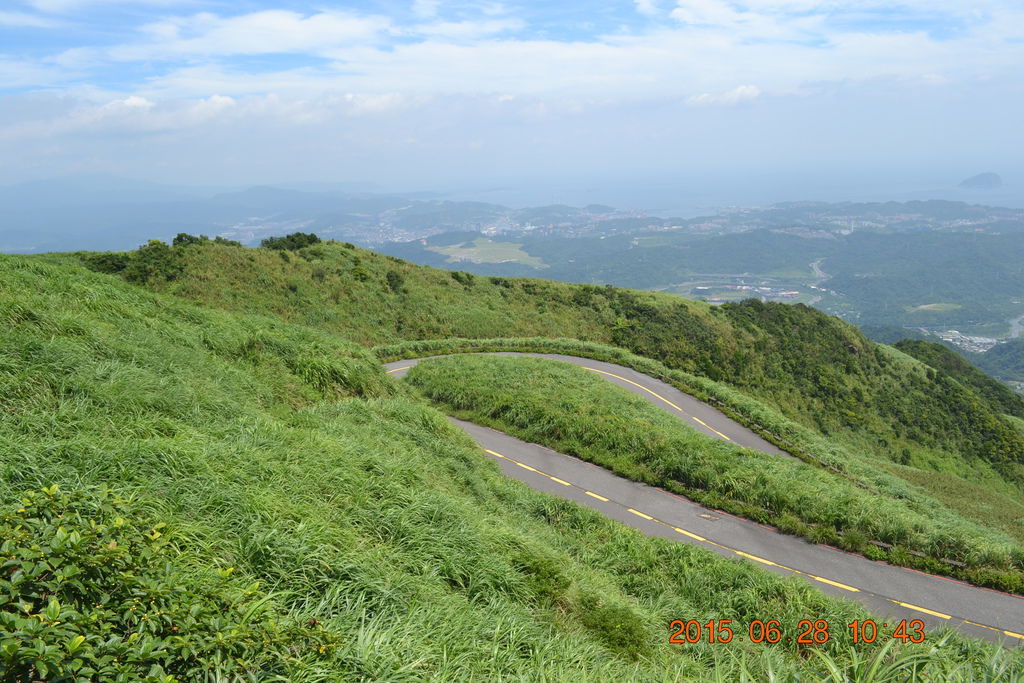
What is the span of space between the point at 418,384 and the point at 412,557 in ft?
59.3

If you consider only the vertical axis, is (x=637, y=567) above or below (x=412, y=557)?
below

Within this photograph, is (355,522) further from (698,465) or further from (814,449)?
(814,449)

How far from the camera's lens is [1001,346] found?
589 feet

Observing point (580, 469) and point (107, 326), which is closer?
point (107, 326)

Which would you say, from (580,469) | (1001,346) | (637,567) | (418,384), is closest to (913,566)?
(637,567)

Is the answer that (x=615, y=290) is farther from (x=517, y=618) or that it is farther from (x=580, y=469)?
(x=517, y=618)

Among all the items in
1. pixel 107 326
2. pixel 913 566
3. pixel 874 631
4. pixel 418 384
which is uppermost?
pixel 107 326

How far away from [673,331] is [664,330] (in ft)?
2.75

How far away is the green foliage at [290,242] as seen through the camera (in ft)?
160

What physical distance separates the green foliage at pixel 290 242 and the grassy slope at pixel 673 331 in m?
2.54

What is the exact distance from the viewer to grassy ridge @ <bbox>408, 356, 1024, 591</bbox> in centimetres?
1280

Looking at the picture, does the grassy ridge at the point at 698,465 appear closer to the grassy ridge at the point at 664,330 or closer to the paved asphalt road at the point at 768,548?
the paved asphalt road at the point at 768,548

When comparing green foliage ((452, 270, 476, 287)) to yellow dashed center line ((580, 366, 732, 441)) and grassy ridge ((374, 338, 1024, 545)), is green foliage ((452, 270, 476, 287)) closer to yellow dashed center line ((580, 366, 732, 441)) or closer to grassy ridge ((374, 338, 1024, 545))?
grassy ridge ((374, 338, 1024, 545))
